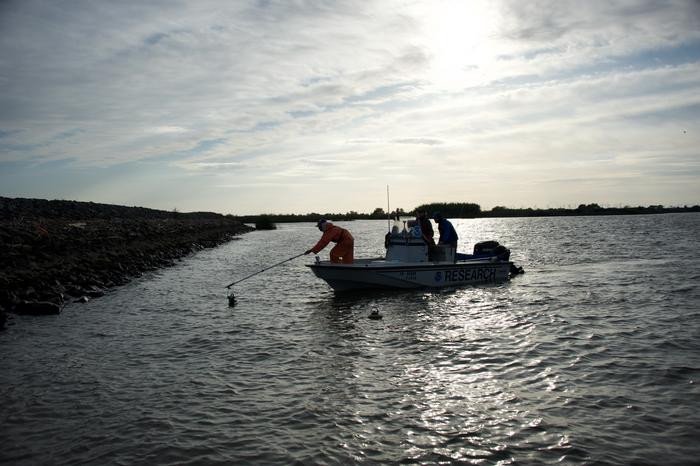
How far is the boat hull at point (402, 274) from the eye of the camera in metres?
18.5

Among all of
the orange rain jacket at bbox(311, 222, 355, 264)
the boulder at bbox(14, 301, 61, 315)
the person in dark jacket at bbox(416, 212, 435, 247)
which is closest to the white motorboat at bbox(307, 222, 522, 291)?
the person in dark jacket at bbox(416, 212, 435, 247)

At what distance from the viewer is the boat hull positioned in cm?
1855

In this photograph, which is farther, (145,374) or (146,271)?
(146,271)

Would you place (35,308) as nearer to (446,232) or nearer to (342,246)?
(342,246)

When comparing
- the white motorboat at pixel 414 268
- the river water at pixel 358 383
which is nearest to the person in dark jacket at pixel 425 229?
the white motorboat at pixel 414 268

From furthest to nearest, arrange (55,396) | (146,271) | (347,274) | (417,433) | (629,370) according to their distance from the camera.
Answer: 1. (146,271)
2. (347,274)
3. (629,370)
4. (55,396)
5. (417,433)

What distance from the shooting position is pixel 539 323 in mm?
13531

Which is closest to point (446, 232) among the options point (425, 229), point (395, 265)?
point (425, 229)

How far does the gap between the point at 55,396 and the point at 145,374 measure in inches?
63.2

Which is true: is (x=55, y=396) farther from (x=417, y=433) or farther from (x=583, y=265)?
(x=583, y=265)

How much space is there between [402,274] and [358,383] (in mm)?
10799

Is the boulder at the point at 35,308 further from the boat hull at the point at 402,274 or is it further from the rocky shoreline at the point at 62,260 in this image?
the boat hull at the point at 402,274

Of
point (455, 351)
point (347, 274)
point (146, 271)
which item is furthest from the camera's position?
point (146, 271)

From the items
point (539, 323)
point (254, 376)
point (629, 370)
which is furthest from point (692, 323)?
point (254, 376)
